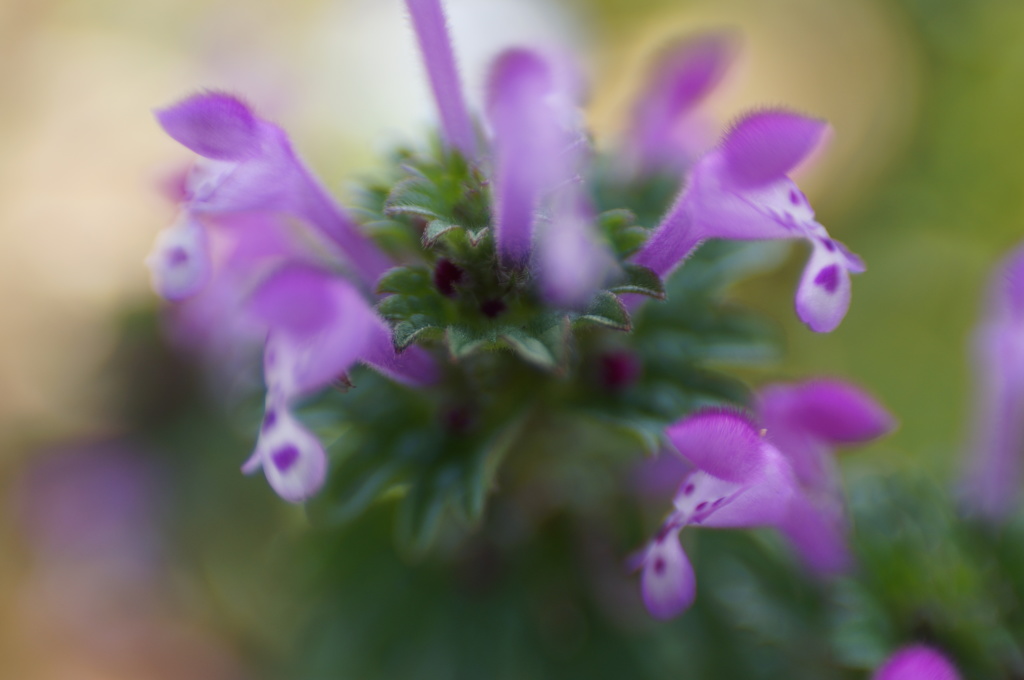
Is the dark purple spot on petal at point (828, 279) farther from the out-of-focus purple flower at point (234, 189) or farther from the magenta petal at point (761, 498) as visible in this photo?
the out-of-focus purple flower at point (234, 189)

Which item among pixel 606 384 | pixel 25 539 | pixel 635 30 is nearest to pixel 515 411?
pixel 606 384

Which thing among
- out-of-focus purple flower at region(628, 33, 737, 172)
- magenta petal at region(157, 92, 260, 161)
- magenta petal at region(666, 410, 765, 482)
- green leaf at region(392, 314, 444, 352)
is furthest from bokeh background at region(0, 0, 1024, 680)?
magenta petal at region(666, 410, 765, 482)

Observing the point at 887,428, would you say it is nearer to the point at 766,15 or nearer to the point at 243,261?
the point at 243,261

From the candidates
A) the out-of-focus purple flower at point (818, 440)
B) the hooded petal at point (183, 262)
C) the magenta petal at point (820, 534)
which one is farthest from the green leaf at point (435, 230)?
the magenta petal at point (820, 534)

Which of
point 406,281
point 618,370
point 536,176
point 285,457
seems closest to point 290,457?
point 285,457

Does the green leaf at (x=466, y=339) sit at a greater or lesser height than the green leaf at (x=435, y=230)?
lesser

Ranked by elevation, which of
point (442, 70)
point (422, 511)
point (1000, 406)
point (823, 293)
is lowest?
point (1000, 406)

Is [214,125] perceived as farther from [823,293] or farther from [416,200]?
[823,293]
